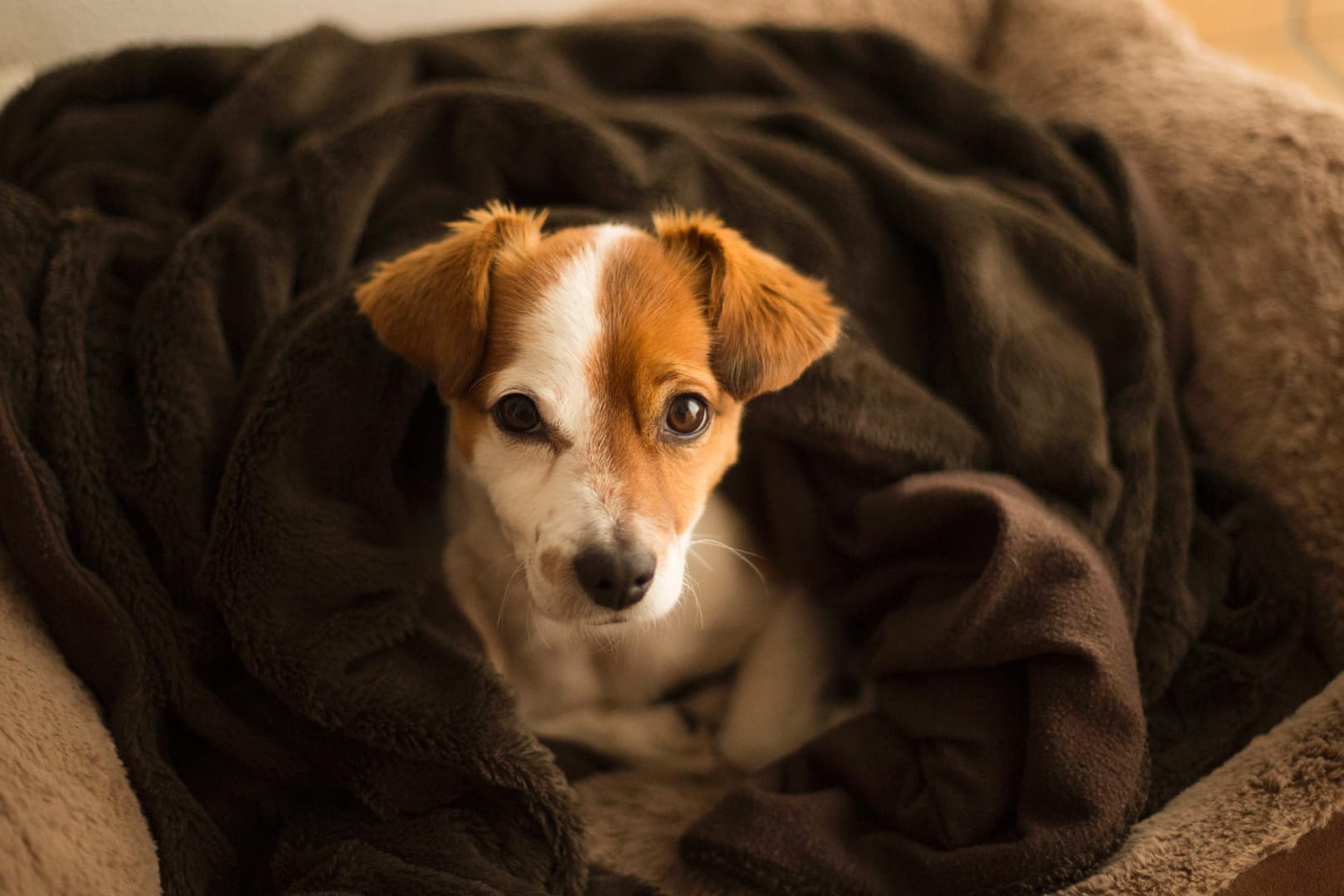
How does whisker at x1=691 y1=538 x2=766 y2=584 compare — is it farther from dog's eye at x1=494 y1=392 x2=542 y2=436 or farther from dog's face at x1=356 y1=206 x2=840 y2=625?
dog's eye at x1=494 y1=392 x2=542 y2=436

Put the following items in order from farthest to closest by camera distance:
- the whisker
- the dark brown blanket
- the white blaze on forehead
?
1. the whisker
2. the dark brown blanket
3. the white blaze on forehead

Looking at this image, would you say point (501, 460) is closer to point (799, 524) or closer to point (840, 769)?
point (799, 524)

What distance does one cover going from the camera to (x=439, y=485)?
169cm

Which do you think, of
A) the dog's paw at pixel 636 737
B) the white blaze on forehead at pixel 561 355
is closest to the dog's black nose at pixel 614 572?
the white blaze on forehead at pixel 561 355

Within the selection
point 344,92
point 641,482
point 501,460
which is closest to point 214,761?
point 501,460

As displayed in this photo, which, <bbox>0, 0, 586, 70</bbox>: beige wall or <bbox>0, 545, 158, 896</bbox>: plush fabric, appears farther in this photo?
<bbox>0, 0, 586, 70</bbox>: beige wall

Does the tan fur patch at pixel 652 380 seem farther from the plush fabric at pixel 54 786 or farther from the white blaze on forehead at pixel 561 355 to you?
the plush fabric at pixel 54 786

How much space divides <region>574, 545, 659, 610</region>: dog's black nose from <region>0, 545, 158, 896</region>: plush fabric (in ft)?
2.22

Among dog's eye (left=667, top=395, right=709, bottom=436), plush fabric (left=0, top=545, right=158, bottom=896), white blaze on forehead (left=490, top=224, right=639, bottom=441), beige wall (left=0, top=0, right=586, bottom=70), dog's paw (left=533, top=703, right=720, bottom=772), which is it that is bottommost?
dog's paw (left=533, top=703, right=720, bottom=772)

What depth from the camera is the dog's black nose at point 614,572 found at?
1191mm

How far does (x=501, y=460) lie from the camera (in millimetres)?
1322

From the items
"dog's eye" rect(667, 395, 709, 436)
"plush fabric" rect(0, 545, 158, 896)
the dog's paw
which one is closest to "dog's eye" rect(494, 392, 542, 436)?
"dog's eye" rect(667, 395, 709, 436)

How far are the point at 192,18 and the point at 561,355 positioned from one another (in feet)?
4.60

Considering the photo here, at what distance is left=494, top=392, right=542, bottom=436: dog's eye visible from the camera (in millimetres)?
1305
